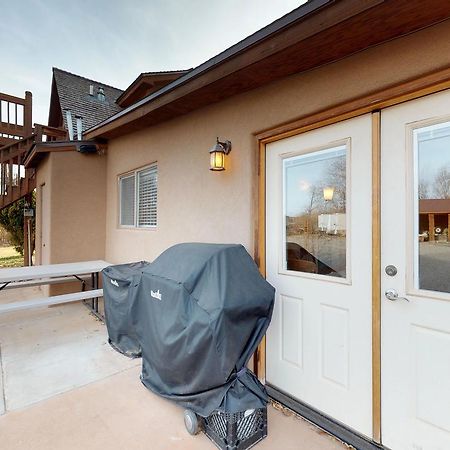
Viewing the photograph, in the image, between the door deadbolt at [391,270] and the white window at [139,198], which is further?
the white window at [139,198]

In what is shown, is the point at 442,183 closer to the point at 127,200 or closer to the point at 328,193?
the point at 328,193

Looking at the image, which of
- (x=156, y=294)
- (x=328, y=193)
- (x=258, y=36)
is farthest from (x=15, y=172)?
(x=328, y=193)

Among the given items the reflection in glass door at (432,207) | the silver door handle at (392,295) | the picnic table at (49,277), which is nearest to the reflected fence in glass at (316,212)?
the silver door handle at (392,295)

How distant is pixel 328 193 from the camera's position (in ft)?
7.54

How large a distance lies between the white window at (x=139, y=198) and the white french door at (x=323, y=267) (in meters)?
2.42

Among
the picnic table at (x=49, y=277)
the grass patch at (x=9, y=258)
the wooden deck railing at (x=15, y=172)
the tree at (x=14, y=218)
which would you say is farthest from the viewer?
the tree at (x=14, y=218)

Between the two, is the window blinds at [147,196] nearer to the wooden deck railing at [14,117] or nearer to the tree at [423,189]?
the tree at [423,189]

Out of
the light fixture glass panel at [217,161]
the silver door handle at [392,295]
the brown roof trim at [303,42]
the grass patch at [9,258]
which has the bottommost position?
the grass patch at [9,258]

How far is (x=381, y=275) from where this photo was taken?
190 centimetres

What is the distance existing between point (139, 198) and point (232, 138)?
2546mm

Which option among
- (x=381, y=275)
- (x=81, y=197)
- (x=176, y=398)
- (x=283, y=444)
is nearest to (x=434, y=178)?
(x=381, y=275)

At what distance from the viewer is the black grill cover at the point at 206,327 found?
5.71 feet

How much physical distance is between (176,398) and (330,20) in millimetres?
2734

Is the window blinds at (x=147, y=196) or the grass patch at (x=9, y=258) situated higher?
the window blinds at (x=147, y=196)
